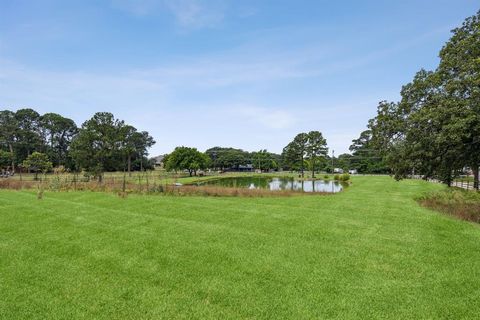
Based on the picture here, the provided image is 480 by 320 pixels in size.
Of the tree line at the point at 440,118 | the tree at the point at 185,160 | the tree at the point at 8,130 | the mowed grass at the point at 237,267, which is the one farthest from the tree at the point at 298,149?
the tree at the point at 8,130

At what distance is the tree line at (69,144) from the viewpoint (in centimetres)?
4722

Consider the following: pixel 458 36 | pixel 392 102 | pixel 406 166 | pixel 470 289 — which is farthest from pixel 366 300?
pixel 458 36

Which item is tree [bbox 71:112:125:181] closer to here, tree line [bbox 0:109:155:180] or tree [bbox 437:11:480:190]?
tree line [bbox 0:109:155:180]

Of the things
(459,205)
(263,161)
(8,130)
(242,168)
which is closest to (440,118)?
(459,205)

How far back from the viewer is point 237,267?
6.32 m

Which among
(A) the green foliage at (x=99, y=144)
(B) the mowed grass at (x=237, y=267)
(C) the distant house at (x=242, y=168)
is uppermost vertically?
(A) the green foliage at (x=99, y=144)

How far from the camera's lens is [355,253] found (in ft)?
23.4

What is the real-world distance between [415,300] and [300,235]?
150 inches

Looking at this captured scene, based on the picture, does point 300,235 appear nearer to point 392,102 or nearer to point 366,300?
point 366,300

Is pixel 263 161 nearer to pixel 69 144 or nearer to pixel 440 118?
pixel 69 144

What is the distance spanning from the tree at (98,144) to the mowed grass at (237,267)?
38.6 metres

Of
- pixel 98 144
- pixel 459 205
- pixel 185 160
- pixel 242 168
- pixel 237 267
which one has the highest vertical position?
pixel 98 144

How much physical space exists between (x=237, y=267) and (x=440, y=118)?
1355 cm

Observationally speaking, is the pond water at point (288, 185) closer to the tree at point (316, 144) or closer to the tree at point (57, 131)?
the tree at point (316, 144)
